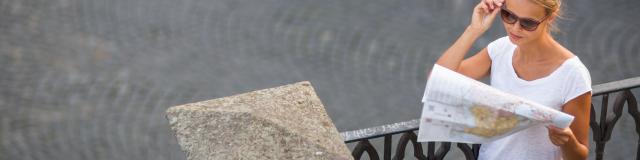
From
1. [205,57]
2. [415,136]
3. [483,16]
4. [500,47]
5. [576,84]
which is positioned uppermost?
[205,57]

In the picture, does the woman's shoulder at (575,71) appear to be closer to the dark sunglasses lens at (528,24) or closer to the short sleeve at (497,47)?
the dark sunglasses lens at (528,24)

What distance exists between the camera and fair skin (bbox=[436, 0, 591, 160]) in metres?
3.71

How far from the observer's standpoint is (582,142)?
384cm

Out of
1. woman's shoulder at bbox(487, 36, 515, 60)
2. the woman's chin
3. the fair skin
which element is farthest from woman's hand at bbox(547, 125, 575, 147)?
woman's shoulder at bbox(487, 36, 515, 60)

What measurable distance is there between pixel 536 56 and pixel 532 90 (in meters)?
0.11

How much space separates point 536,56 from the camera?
3.88 m

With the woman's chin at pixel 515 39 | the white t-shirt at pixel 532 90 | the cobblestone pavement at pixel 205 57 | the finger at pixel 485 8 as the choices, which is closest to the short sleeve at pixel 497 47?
the white t-shirt at pixel 532 90

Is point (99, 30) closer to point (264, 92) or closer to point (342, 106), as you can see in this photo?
point (342, 106)

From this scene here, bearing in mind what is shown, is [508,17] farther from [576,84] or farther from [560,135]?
[560,135]

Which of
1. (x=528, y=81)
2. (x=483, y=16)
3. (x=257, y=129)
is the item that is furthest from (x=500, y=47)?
(x=257, y=129)

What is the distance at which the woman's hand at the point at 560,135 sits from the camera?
3607 millimetres

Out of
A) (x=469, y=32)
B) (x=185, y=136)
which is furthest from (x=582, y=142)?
(x=185, y=136)

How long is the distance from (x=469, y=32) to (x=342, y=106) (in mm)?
4221

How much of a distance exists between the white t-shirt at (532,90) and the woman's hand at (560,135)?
0.15m
